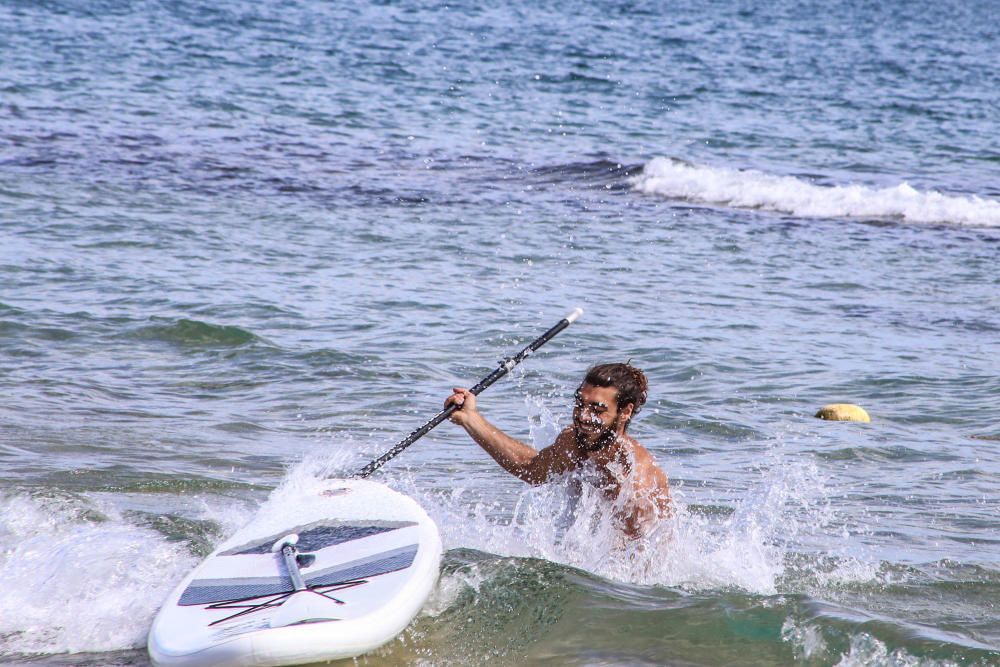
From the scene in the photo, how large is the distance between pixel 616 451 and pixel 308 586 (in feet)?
4.38

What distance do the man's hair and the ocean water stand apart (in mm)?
519

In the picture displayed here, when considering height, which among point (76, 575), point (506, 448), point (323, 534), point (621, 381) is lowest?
point (76, 575)

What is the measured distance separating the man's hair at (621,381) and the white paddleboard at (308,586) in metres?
0.87

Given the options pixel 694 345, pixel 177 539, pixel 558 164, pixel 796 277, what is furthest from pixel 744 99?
pixel 177 539

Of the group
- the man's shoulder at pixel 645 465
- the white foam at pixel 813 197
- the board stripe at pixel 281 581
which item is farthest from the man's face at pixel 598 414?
the white foam at pixel 813 197

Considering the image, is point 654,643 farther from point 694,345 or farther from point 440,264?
point 440,264

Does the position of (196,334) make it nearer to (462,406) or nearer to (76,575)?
(462,406)

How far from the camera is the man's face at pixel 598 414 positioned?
197 inches

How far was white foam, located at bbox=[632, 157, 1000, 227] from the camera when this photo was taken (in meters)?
14.1

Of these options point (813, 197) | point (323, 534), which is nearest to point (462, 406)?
point (323, 534)

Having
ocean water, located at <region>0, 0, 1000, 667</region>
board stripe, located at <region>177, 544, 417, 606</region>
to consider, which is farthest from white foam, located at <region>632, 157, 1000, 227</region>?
board stripe, located at <region>177, 544, 417, 606</region>

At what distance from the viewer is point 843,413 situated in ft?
24.9

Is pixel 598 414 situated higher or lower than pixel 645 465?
higher

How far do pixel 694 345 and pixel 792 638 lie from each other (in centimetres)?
452
